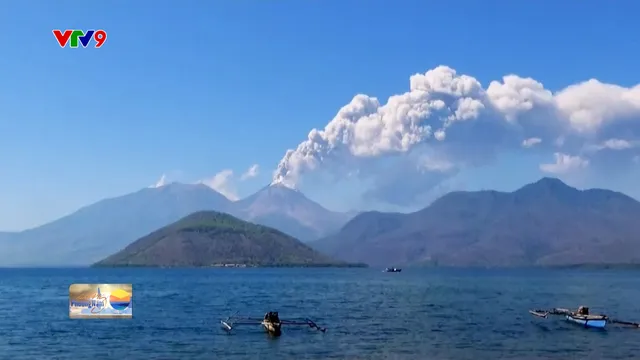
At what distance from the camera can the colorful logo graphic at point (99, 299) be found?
66438 mm

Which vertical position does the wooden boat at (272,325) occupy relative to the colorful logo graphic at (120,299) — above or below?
below

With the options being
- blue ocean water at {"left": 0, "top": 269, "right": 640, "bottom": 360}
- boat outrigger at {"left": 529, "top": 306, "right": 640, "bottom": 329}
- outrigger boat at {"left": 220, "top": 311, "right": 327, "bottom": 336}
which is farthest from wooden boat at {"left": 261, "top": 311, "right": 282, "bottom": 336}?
boat outrigger at {"left": 529, "top": 306, "right": 640, "bottom": 329}

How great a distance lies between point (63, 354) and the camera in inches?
3460

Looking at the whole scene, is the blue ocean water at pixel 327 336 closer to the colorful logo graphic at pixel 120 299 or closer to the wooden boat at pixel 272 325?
the wooden boat at pixel 272 325

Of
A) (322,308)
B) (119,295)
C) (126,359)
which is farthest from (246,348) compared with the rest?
(322,308)

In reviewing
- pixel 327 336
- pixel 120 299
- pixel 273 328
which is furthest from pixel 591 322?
pixel 120 299

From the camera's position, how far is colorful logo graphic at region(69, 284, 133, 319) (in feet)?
218

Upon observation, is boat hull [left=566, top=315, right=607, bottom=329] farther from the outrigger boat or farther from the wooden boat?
the wooden boat

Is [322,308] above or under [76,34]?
under

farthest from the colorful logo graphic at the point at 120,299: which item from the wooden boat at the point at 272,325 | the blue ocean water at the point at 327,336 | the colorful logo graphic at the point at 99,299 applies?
the wooden boat at the point at 272,325

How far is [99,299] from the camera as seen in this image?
226 ft

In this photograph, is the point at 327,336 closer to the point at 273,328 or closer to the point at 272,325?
the point at 273,328

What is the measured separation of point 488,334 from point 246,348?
37001 mm

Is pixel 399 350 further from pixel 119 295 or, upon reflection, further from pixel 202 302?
pixel 202 302
